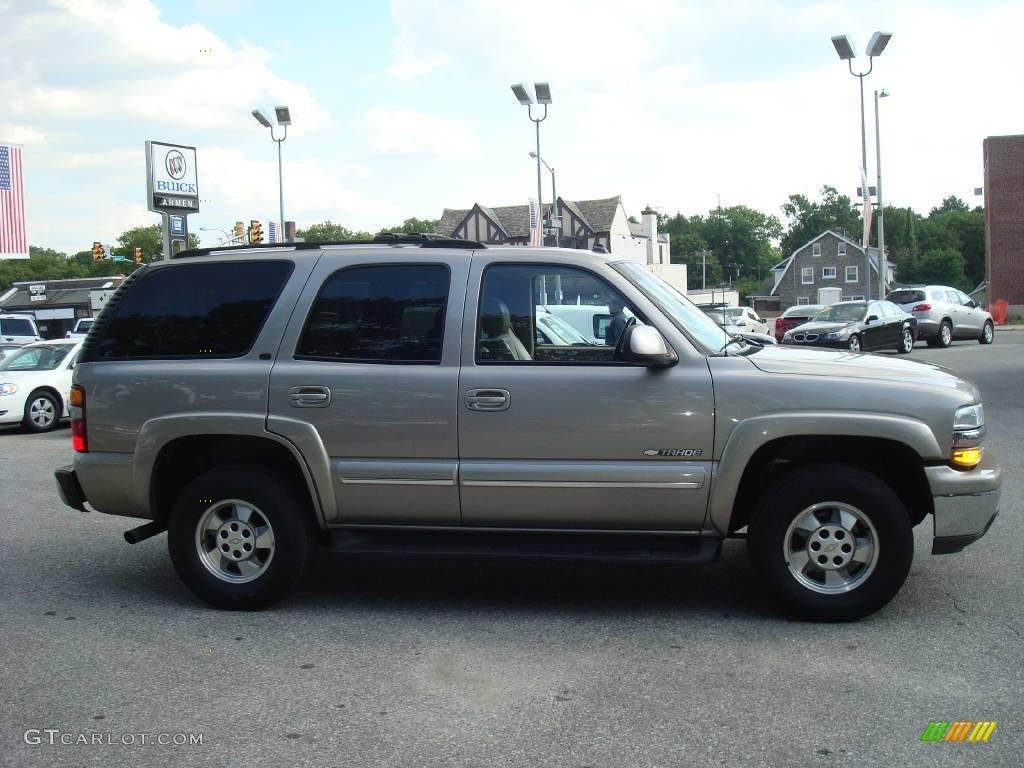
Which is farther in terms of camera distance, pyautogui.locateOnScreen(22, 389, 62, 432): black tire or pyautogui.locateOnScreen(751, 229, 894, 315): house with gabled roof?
pyautogui.locateOnScreen(751, 229, 894, 315): house with gabled roof

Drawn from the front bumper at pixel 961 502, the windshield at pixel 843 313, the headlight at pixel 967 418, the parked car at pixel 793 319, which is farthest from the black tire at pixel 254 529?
the parked car at pixel 793 319

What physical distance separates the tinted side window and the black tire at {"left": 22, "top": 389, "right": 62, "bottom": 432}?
38.9 feet

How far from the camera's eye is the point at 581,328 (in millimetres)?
5168

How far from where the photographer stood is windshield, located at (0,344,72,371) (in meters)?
15.8

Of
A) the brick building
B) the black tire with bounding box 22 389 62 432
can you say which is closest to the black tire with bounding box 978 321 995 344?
the black tire with bounding box 22 389 62 432

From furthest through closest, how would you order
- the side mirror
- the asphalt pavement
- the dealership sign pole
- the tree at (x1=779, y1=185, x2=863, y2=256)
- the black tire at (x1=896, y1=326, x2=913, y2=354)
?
the tree at (x1=779, y1=185, x2=863, y2=256) < the black tire at (x1=896, y1=326, x2=913, y2=354) < the dealership sign pole < the side mirror < the asphalt pavement

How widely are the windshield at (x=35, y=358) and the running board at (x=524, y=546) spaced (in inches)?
494

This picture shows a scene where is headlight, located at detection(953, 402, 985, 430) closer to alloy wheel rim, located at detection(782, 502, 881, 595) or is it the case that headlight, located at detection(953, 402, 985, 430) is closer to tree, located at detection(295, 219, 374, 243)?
alloy wheel rim, located at detection(782, 502, 881, 595)

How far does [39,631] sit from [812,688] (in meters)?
3.82

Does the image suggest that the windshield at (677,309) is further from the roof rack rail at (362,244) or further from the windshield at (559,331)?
the roof rack rail at (362,244)

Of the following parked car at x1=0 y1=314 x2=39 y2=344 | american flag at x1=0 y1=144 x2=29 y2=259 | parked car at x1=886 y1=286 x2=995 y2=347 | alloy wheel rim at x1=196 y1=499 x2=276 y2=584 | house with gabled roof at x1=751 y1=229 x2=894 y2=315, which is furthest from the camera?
house with gabled roof at x1=751 y1=229 x2=894 y2=315

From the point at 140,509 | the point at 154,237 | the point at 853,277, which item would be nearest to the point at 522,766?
the point at 140,509

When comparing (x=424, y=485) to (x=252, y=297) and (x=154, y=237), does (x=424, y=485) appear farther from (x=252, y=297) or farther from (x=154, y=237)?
(x=154, y=237)

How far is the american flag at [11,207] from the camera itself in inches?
1404
